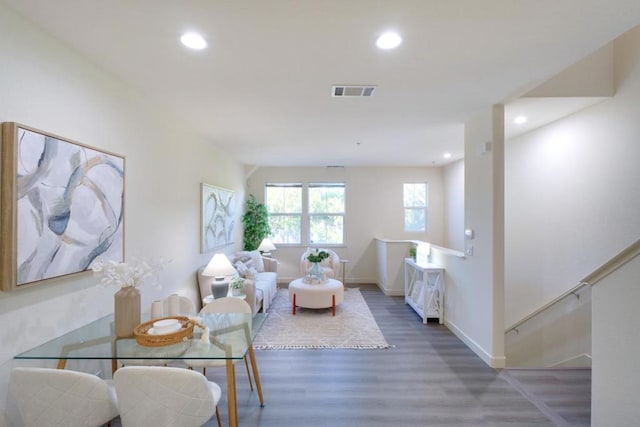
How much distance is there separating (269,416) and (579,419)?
2.36 meters

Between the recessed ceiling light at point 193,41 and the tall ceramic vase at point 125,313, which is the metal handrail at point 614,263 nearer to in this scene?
the recessed ceiling light at point 193,41

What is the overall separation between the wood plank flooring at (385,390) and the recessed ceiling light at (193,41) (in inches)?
106

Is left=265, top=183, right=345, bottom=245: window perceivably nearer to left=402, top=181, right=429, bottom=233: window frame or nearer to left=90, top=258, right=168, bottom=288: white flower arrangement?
left=402, top=181, right=429, bottom=233: window frame

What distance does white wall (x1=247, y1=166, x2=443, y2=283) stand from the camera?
6.61 m

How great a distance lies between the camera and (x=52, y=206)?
5.60 feet

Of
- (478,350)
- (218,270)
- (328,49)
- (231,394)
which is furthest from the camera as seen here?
(218,270)

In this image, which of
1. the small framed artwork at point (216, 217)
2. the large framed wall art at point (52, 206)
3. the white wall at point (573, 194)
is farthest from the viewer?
the small framed artwork at point (216, 217)

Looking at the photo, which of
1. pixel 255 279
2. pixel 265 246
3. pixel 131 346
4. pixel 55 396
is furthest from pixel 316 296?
pixel 55 396

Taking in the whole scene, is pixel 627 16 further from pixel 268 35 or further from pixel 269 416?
pixel 269 416

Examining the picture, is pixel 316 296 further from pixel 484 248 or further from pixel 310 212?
pixel 310 212

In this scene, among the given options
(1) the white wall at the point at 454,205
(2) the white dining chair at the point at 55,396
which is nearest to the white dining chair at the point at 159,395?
(2) the white dining chair at the point at 55,396

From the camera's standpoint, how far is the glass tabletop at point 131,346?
5.28 ft

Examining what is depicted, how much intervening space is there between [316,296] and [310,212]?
2668 millimetres

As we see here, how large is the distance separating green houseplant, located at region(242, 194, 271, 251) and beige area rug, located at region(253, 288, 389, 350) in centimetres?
166
